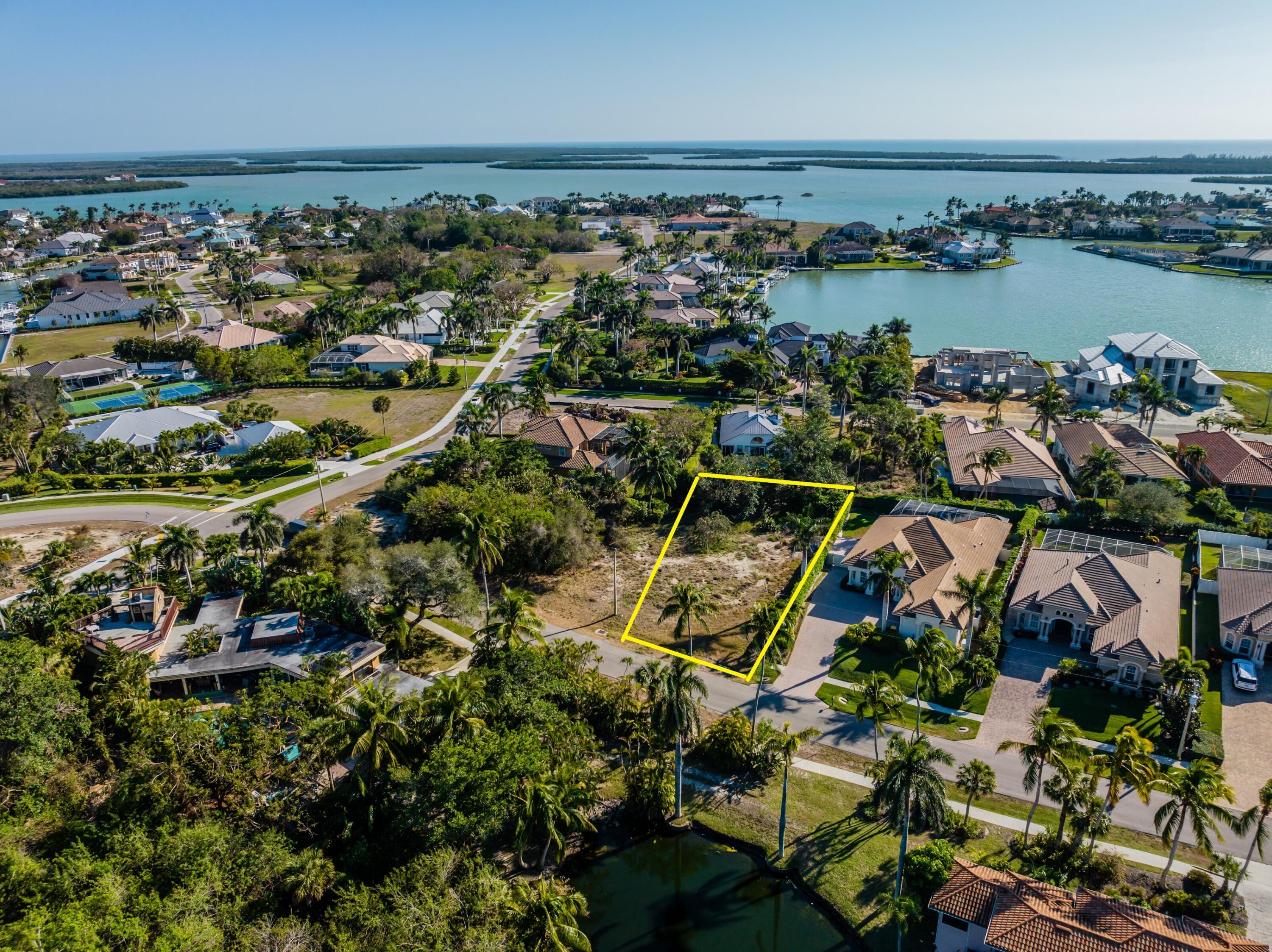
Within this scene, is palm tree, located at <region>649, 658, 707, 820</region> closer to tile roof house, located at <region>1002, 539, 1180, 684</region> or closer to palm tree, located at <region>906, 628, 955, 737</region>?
palm tree, located at <region>906, 628, 955, 737</region>

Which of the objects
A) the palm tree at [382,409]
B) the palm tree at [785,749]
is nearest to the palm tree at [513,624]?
the palm tree at [785,749]

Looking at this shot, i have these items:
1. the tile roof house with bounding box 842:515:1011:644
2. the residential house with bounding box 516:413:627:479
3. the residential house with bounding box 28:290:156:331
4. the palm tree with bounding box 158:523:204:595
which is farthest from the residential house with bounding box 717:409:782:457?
the residential house with bounding box 28:290:156:331

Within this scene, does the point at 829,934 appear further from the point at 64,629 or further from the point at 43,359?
the point at 43,359

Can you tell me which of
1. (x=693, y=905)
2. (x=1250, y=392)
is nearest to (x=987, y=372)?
(x=1250, y=392)

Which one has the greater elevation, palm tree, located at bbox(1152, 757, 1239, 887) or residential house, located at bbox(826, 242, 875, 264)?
residential house, located at bbox(826, 242, 875, 264)

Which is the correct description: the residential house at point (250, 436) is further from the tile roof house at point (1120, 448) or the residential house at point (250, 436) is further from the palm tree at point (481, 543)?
the tile roof house at point (1120, 448)

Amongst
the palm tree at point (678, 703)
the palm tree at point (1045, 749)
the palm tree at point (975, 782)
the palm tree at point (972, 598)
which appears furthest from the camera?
the palm tree at point (972, 598)
